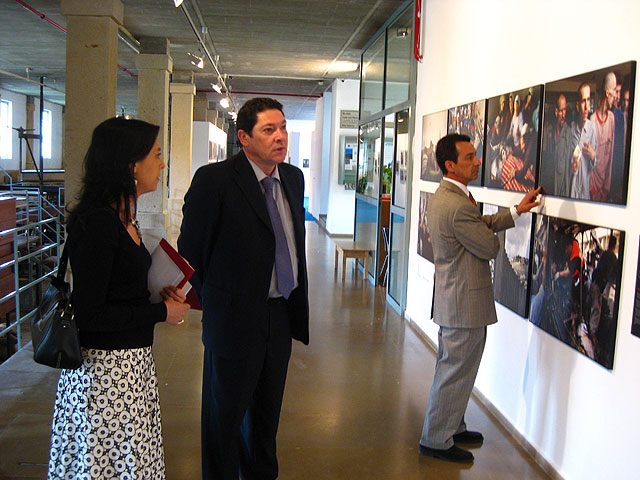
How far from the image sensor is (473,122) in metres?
4.70

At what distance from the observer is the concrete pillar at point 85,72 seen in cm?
808

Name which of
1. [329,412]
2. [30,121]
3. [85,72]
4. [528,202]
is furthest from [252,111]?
[30,121]

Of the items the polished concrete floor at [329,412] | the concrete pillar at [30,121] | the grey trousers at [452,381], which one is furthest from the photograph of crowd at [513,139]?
the concrete pillar at [30,121]

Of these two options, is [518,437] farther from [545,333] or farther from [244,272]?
[244,272]

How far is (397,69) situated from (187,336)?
13.7 ft

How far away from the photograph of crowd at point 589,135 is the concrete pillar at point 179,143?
13478 mm

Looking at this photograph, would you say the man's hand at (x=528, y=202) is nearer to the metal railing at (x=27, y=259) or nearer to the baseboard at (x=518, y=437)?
the baseboard at (x=518, y=437)

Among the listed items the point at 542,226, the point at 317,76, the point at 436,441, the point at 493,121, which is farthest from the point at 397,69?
the point at 317,76

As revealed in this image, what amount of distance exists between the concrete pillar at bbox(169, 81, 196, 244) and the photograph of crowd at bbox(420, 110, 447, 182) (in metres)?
10.8

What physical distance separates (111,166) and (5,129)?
21936 millimetres

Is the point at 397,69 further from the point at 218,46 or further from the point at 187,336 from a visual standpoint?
the point at 218,46

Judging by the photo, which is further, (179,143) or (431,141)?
(179,143)

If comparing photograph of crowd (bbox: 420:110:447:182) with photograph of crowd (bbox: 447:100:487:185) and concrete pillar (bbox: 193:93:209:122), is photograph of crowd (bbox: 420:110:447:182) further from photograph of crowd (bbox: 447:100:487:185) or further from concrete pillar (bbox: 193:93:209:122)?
concrete pillar (bbox: 193:93:209:122)

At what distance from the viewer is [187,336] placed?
5.97m
